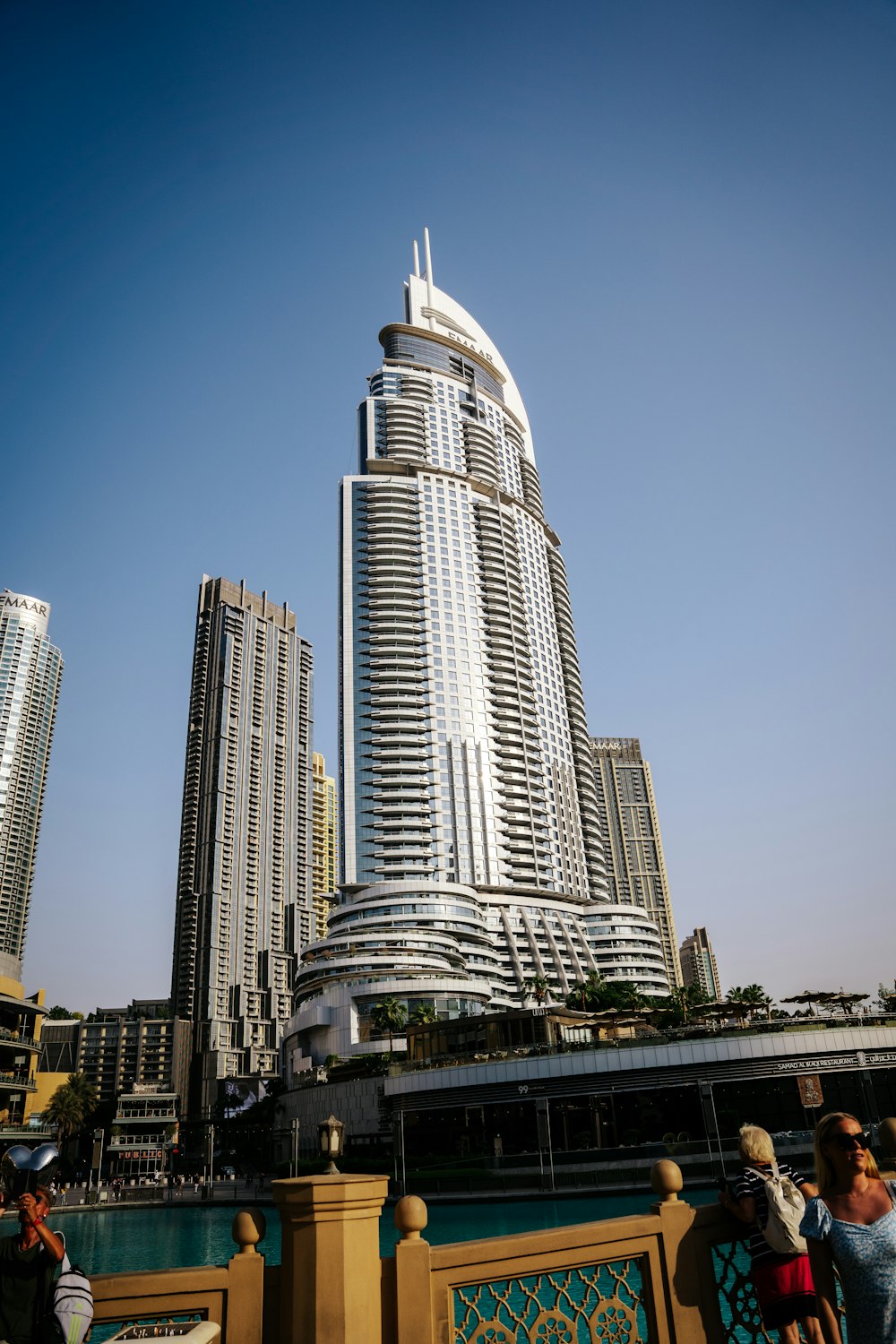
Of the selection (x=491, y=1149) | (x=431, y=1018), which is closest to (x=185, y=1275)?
(x=491, y=1149)

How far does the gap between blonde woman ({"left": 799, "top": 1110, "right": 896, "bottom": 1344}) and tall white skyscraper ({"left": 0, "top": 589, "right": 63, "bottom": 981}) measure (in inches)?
6832

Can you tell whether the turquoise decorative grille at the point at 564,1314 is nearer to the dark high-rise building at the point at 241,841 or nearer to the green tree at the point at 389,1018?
the green tree at the point at 389,1018

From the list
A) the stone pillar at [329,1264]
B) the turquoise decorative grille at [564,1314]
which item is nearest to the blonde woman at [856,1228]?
the turquoise decorative grille at [564,1314]

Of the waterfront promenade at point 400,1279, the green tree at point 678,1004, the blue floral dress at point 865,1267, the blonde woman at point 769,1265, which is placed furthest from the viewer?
the green tree at point 678,1004

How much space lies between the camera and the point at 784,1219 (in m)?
7.11

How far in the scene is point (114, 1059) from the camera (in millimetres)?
158875

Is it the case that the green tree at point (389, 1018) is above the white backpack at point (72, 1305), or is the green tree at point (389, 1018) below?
above

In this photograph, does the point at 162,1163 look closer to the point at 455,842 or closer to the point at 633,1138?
the point at 455,842

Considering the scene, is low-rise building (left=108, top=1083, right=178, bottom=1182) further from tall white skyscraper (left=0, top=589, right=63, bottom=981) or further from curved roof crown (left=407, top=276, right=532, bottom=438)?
curved roof crown (left=407, top=276, right=532, bottom=438)

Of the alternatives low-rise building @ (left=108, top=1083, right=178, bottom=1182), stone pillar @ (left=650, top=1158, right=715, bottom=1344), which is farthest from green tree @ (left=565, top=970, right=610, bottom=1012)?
stone pillar @ (left=650, top=1158, right=715, bottom=1344)

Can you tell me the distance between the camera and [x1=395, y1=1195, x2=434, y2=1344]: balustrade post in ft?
22.8

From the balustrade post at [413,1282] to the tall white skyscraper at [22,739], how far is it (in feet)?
561

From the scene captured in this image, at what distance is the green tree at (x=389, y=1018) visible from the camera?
95062mm

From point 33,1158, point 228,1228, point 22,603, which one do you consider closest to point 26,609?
point 22,603
